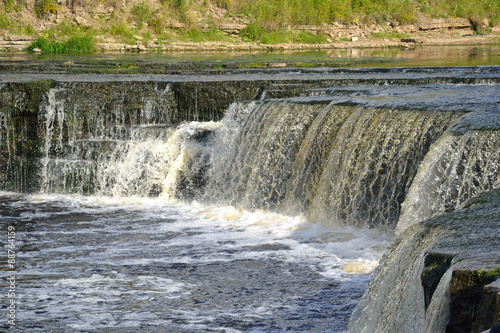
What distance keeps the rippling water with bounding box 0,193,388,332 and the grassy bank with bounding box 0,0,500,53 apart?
12.8m

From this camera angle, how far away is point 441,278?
10.6 feet

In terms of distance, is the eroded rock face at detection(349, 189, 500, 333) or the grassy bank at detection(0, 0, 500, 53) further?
the grassy bank at detection(0, 0, 500, 53)

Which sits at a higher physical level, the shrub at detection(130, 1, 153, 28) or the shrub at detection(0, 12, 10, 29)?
the shrub at detection(130, 1, 153, 28)

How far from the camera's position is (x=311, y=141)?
317 inches

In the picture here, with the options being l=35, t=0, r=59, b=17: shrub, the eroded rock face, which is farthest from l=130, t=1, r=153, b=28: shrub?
the eroded rock face

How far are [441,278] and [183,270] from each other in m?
3.15

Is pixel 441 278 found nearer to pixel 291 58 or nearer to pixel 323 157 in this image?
pixel 323 157

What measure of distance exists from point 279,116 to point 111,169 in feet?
8.35

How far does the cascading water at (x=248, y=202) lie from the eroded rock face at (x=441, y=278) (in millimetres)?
18

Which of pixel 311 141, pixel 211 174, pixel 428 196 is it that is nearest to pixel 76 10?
pixel 211 174

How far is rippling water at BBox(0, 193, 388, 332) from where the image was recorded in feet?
16.2

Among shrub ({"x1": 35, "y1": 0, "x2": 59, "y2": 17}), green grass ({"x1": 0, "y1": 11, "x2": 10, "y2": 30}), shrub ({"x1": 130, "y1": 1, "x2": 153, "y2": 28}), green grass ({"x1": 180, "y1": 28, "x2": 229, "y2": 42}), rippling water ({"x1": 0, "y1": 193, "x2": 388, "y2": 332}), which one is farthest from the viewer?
shrub ({"x1": 130, "y1": 1, "x2": 153, "y2": 28})

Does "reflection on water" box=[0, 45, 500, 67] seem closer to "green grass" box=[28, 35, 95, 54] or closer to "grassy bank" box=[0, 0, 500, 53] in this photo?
"green grass" box=[28, 35, 95, 54]

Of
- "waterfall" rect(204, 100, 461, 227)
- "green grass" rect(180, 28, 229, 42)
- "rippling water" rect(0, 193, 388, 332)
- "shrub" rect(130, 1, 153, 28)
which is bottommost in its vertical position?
"rippling water" rect(0, 193, 388, 332)
